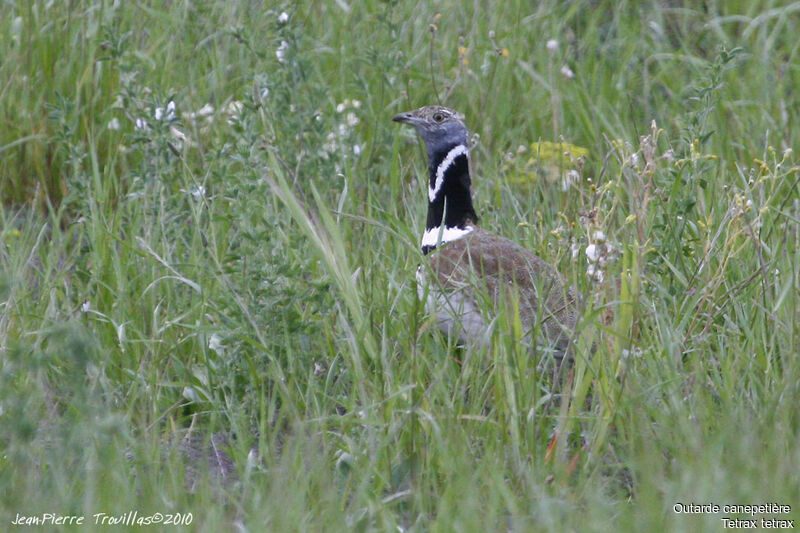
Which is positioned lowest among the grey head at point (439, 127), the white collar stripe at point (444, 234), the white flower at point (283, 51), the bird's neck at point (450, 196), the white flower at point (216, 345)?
the white flower at point (216, 345)

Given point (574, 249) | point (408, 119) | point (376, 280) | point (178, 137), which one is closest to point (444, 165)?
point (408, 119)

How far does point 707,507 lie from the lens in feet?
9.21

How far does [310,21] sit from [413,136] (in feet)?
4.43

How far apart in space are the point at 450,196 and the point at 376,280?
85 cm

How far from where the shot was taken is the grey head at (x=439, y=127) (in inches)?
206

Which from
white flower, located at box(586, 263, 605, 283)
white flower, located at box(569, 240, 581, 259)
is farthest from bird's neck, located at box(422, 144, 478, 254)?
white flower, located at box(586, 263, 605, 283)

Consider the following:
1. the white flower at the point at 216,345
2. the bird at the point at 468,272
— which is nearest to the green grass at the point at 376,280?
the white flower at the point at 216,345

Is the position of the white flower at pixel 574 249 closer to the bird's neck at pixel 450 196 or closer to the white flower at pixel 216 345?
the bird's neck at pixel 450 196

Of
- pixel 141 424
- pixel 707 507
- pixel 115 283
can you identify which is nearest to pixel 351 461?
pixel 141 424

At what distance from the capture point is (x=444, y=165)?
5.22 meters

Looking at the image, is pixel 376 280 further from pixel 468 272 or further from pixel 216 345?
pixel 216 345

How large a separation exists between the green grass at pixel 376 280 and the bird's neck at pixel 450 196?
8.8 inches

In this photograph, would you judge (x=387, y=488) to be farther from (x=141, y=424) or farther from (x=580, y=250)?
(x=580, y=250)

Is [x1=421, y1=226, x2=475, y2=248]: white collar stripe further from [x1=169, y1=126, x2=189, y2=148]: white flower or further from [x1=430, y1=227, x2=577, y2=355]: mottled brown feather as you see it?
[x1=169, y1=126, x2=189, y2=148]: white flower
